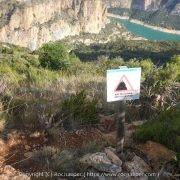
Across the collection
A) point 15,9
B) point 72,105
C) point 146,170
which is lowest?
point 146,170

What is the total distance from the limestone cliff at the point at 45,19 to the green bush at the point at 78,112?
12435 cm

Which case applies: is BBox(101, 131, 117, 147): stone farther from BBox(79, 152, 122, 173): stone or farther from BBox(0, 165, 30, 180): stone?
BBox(0, 165, 30, 180): stone

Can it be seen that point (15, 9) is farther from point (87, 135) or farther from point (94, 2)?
point (87, 135)

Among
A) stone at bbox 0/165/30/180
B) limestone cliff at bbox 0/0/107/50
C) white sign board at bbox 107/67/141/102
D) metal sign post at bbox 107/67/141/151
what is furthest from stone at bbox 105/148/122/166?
limestone cliff at bbox 0/0/107/50

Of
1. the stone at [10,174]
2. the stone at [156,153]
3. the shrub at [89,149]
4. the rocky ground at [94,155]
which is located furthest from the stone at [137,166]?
the stone at [10,174]

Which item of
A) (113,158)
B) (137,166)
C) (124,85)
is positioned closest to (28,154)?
(113,158)

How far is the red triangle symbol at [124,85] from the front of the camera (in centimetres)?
530

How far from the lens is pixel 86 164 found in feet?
16.5

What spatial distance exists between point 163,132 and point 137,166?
72 cm

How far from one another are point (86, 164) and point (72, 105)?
1393mm

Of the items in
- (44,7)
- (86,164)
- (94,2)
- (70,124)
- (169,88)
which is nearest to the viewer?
(86,164)

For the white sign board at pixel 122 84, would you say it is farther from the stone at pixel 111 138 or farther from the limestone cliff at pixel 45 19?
the limestone cliff at pixel 45 19

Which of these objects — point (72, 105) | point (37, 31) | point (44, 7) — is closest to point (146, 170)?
point (72, 105)

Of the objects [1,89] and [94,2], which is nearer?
[1,89]
